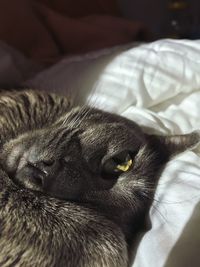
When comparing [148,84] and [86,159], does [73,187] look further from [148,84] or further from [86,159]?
[148,84]

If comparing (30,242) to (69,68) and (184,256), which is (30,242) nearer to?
(184,256)

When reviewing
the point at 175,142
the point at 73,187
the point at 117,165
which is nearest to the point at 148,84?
the point at 175,142

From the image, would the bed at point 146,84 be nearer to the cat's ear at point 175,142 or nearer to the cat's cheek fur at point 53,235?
the cat's ear at point 175,142

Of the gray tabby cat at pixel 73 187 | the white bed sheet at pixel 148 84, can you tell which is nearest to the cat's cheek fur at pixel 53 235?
the gray tabby cat at pixel 73 187

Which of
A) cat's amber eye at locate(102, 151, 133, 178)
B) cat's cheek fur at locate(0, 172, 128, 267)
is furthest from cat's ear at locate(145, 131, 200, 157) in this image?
cat's cheek fur at locate(0, 172, 128, 267)

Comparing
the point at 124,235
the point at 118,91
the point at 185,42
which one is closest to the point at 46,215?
the point at 124,235

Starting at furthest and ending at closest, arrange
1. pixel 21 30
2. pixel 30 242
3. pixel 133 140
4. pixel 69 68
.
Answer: pixel 21 30 → pixel 69 68 → pixel 133 140 → pixel 30 242

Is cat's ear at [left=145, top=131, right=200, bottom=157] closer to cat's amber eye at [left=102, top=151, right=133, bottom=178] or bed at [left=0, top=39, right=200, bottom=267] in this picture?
bed at [left=0, top=39, right=200, bottom=267]

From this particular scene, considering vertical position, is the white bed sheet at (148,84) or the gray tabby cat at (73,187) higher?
the gray tabby cat at (73,187)
